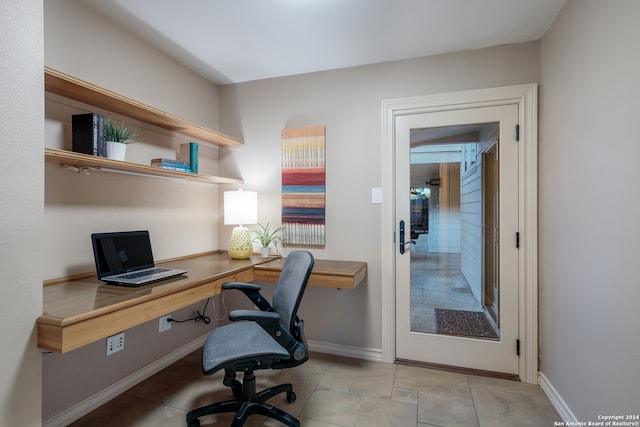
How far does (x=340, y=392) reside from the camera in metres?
2.08

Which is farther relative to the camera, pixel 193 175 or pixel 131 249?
pixel 193 175

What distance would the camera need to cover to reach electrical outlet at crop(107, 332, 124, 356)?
199 cm

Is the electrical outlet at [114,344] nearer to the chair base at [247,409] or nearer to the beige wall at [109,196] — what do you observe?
the beige wall at [109,196]

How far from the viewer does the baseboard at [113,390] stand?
1.74 meters

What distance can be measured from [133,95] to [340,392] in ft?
8.15

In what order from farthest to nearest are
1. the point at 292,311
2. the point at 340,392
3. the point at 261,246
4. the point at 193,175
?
the point at 261,246 → the point at 193,175 → the point at 340,392 → the point at 292,311

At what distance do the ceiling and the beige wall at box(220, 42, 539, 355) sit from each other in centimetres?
14

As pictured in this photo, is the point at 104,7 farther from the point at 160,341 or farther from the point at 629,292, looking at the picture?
the point at 629,292

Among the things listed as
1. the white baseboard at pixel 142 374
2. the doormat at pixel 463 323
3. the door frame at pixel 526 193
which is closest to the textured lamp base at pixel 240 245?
the white baseboard at pixel 142 374

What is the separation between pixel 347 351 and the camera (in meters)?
2.62

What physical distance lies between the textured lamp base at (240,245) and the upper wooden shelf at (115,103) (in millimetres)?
830

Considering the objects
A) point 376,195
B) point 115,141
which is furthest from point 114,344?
point 376,195

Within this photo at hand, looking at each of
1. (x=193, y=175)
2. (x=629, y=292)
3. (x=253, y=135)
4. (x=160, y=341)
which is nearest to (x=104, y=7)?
(x=193, y=175)

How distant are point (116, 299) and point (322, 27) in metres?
2.00
